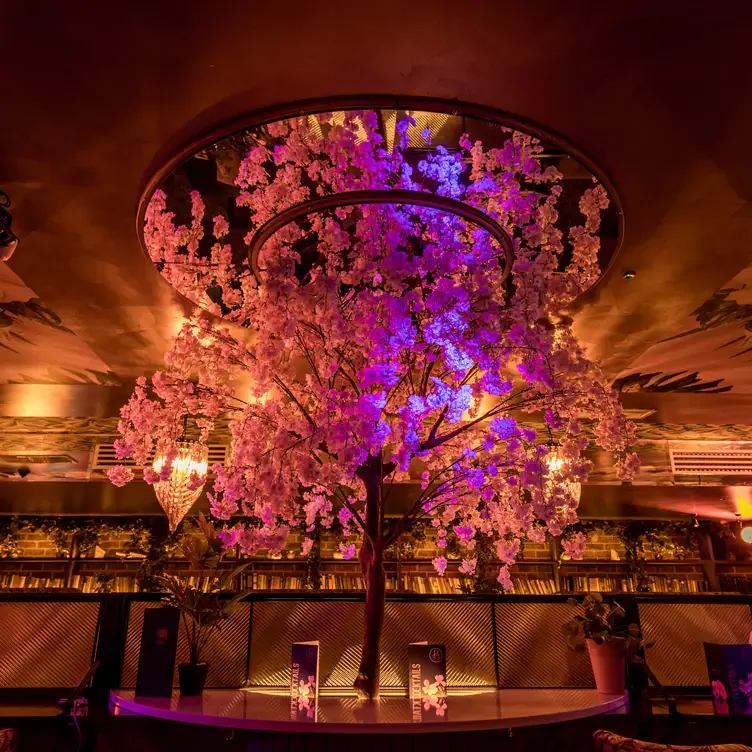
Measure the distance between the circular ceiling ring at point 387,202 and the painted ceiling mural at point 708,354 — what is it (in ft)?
6.35

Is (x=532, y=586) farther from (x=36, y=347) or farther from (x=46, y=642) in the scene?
(x=36, y=347)

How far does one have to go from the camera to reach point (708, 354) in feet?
16.5

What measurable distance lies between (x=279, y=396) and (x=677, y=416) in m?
4.65

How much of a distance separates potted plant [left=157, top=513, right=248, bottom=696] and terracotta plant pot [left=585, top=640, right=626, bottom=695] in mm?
1788

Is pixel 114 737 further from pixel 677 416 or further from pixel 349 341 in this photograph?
pixel 677 416

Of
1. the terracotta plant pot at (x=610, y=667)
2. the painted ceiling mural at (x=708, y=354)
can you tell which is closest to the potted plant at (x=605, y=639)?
the terracotta plant pot at (x=610, y=667)

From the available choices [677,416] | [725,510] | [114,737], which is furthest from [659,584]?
[114,737]

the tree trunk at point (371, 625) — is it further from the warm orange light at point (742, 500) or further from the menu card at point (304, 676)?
the warm orange light at point (742, 500)

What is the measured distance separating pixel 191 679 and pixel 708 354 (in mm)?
4294

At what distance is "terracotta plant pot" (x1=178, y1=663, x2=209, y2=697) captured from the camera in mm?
2971

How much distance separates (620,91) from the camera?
244 cm

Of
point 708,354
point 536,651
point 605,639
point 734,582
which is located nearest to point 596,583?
point 734,582

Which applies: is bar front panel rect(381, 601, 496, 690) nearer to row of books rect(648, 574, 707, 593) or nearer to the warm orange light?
row of books rect(648, 574, 707, 593)

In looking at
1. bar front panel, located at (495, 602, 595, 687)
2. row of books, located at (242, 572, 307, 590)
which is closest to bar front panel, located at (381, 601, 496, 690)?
bar front panel, located at (495, 602, 595, 687)
